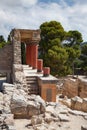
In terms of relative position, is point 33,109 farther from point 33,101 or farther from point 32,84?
point 32,84

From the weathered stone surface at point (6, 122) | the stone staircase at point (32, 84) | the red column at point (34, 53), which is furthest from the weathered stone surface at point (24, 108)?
the red column at point (34, 53)

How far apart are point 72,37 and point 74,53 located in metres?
3.10

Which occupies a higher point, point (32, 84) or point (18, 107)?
point (32, 84)

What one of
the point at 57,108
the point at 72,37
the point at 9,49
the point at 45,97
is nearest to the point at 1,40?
the point at 72,37

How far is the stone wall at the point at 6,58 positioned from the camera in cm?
1738

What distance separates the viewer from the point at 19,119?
901 cm

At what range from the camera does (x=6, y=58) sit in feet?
57.2

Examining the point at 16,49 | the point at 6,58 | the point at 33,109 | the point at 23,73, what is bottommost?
the point at 33,109

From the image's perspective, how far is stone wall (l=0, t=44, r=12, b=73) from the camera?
57.0 feet

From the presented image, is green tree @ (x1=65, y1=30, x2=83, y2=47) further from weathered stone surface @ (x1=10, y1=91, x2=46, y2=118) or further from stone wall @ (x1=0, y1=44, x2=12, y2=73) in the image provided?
weathered stone surface @ (x1=10, y1=91, x2=46, y2=118)

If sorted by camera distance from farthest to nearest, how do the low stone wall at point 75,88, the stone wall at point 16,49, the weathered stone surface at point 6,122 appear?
the low stone wall at point 75,88 < the stone wall at point 16,49 < the weathered stone surface at point 6,122

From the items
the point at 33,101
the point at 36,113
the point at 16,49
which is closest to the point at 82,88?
the point at 16,49

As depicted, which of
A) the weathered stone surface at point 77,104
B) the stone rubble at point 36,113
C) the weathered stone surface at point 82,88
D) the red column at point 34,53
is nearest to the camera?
the stone rubble at point 36,113

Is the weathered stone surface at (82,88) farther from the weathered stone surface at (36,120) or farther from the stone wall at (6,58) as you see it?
the weathered stone surface at (36,120)
